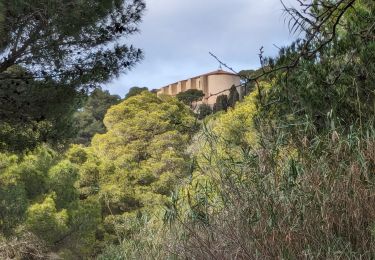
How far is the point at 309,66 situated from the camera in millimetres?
4449

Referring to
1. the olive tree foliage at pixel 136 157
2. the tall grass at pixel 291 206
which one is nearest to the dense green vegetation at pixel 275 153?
the tall grass at pixel 291 206

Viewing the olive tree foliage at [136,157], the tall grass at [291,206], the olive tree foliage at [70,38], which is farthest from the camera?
the olive tree foliage at [136,157]

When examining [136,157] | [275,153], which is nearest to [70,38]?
[275,153]

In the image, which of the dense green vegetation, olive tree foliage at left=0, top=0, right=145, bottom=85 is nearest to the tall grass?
the dense green vegetation

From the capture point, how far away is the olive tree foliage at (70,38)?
4914 millimetres

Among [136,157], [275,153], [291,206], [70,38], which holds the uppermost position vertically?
[70,38]

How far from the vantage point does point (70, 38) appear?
563 centimetres

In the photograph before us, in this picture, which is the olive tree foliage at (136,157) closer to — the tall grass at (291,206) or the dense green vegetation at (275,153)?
the dense green vegetation at (275,153)

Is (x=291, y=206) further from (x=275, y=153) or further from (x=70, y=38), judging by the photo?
(x=70, y=38)

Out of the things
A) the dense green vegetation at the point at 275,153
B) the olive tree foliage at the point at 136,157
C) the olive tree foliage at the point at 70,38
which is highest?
the olive tree foliage at the point at 70,38

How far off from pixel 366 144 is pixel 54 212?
9617 millimetres

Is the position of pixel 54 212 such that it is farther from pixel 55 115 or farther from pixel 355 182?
pixel 355 182

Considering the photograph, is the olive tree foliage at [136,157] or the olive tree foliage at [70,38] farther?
the olive tree foliage at [136,157]

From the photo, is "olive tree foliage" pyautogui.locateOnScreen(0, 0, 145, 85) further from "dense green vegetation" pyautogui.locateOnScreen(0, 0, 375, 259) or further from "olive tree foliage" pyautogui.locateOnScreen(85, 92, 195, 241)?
"olive tree foliage" pyautogui.locateOnScreen(85, 92, 195, 241)
